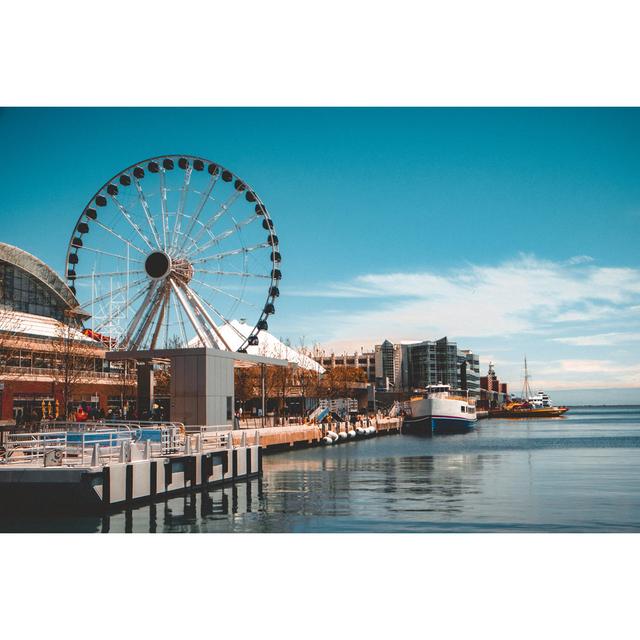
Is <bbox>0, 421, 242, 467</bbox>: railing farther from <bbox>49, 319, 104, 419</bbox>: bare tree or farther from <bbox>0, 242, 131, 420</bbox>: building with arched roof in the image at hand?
<bbox>0, 242, 131, 420</bbox>: building with arched roof

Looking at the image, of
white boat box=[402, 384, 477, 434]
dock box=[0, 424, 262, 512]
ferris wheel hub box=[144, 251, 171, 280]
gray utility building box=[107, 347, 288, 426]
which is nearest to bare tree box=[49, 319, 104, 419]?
ferris wheel hub box=[144, 251, 171, 280]

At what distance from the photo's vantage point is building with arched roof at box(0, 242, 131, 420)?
65.4 metres

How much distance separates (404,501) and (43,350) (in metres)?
49.5

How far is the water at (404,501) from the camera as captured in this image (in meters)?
26.5

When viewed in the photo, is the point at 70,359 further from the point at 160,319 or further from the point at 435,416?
the point at 435,416

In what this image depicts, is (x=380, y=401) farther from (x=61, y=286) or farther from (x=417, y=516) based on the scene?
(x=417, y=516)

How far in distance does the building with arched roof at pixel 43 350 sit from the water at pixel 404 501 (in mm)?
21376

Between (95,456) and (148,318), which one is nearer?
(95,456)

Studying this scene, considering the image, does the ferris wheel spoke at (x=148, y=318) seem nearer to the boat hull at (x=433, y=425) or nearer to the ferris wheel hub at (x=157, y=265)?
the ferris wheel hub at (x=157, y=265)

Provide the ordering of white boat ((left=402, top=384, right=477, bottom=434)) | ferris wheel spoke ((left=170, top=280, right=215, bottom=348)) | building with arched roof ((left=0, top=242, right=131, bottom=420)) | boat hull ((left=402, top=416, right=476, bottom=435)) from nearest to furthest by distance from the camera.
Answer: ferris wheel spoke ((left=170, top=280, right=215, bottom=348)) < building with arched roof ((left=0, top=242, right=131, bottom=420)) < boat hull ((left=402, top=416, right=476, bottom=435)) < white boat ((left=402, top=384, right=477, bottom=434))

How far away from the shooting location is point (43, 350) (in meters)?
73.1

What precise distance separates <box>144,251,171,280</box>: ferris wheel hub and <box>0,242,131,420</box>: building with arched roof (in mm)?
9032

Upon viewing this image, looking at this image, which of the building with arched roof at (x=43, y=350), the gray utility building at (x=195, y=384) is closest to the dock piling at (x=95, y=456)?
the gray utility building at (x=195, y=384)

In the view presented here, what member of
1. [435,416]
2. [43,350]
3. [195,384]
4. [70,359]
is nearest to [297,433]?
[70,359]
